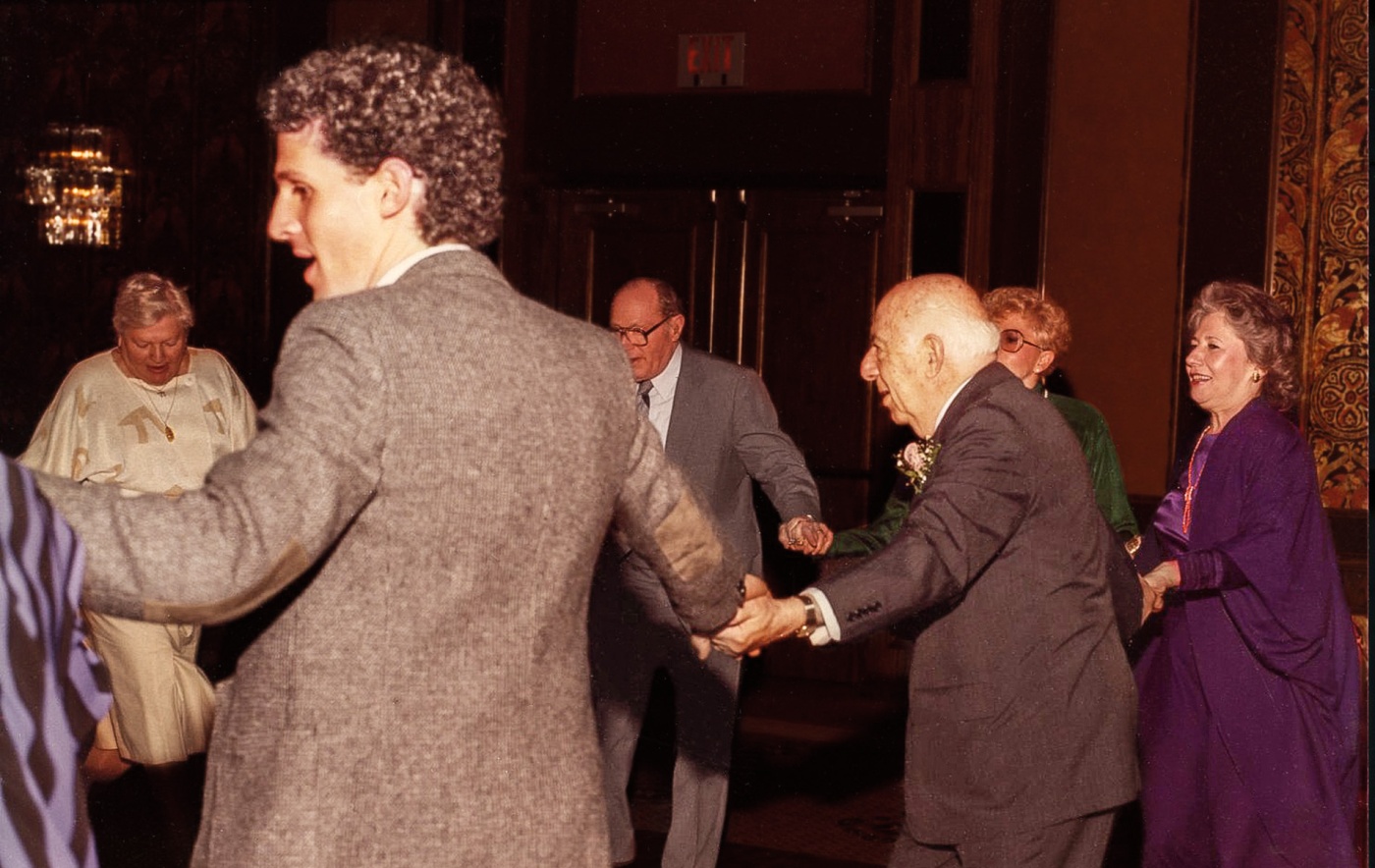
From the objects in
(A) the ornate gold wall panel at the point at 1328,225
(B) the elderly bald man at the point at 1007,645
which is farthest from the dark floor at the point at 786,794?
(B) the elderly bald man at the point at 1007,645

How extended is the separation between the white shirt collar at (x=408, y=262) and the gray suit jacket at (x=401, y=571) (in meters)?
0.02

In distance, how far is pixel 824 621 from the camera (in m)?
2.59

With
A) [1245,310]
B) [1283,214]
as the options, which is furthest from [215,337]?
[1245,310]

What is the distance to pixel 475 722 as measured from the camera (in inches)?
64.8

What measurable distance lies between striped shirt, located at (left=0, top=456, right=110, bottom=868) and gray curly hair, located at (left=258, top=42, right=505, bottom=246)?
51 cm

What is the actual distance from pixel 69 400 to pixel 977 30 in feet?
12.8

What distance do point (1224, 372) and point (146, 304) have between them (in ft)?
9.11

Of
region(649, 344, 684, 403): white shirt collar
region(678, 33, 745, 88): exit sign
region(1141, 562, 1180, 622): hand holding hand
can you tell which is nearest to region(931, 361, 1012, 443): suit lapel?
region(1141, 562, 1180, 622): hand holding hand

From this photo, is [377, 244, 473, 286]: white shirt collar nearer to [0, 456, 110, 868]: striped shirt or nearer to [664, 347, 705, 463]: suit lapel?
[0, 456, 110, 868]: striped shirt

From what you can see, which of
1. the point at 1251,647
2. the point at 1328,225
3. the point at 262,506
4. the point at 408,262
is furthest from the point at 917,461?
the point at 1328,225

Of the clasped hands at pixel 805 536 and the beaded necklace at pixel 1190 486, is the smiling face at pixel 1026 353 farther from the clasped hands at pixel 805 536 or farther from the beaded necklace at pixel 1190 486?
the clasped hands at pixel 805 536

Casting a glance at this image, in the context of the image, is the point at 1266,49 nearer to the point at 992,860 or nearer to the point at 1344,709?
the point at 1344,709

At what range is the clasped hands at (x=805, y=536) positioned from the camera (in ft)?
13.7

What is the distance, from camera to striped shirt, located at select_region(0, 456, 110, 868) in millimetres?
1667
